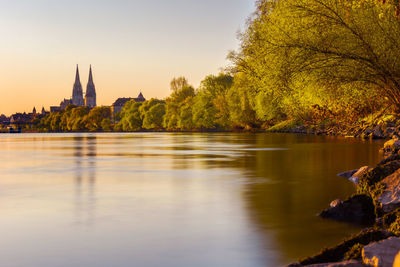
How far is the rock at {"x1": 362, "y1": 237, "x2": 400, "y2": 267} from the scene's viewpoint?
602 cm

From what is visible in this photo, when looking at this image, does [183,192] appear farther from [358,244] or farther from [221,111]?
[221,111]

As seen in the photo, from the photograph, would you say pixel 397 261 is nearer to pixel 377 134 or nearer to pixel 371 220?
pixel 371 220

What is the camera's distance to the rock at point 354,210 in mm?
11151

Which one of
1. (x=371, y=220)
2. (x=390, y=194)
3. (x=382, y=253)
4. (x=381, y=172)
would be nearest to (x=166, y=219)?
(x=371, y=220)

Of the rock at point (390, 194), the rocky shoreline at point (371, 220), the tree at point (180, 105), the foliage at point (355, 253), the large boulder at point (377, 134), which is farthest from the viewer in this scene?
the tree at point (180, 105)

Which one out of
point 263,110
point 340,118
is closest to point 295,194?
point 340,118

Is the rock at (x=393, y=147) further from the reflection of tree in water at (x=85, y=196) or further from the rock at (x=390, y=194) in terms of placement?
the rock at (x=390, y=194)

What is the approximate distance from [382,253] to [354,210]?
5366mm

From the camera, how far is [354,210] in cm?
1136

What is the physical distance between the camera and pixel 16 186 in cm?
1873

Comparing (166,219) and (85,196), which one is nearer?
(166,219)

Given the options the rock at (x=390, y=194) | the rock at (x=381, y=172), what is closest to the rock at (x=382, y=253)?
the rock at (x=390, y=194)

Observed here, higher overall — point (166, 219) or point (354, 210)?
point (354, 210)

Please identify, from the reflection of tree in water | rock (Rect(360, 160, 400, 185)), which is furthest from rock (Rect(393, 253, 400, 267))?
the reflection of tree in water
